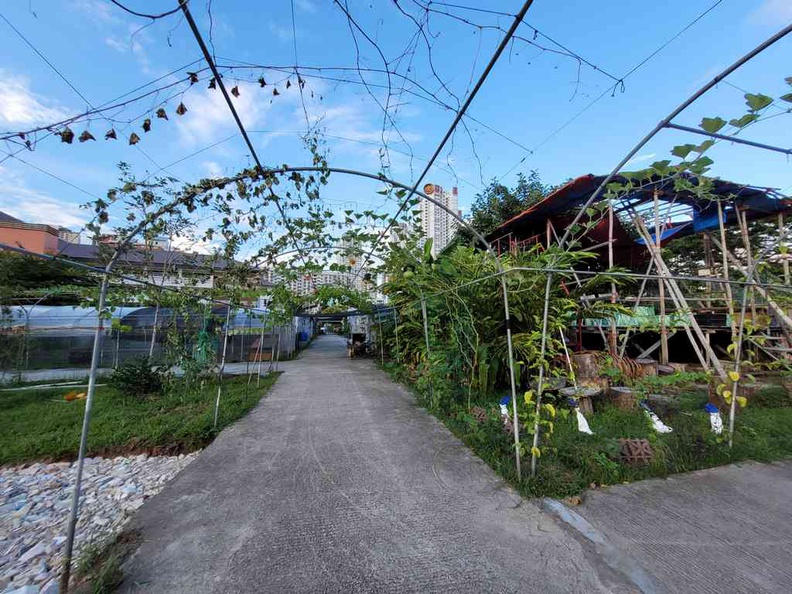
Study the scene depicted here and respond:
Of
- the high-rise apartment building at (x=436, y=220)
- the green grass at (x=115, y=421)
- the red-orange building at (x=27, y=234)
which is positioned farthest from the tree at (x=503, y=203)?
the red-orange building at (x=27, y=234)

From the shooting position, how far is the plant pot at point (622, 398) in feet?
13.0

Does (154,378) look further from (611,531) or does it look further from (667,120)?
(667,120)

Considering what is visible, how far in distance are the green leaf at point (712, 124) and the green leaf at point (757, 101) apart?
0.12 metres

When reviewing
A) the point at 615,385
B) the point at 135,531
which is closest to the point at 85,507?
the point at 135,531

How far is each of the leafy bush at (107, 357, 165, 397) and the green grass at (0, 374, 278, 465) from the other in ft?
0.55

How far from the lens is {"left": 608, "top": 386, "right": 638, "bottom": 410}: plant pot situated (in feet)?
13.0

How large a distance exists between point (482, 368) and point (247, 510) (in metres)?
2.79

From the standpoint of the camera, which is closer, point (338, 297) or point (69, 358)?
point (69, 358)

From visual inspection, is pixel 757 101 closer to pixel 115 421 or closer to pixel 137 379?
pixel 115 421

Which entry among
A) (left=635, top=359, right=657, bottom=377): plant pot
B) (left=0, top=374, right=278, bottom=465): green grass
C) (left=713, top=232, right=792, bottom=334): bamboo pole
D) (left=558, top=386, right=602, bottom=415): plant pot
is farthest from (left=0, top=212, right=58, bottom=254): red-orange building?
(left=713, top=232, right=792, bottom=334): bamboo pole

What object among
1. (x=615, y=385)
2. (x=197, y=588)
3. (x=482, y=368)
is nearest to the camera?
(x=197, y=588)

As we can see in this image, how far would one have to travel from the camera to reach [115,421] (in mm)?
4164

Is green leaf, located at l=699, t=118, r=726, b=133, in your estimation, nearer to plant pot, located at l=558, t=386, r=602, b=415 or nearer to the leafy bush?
plant pot, located at l=558, t=386, r=602, b=415

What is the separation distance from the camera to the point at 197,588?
1.51m
